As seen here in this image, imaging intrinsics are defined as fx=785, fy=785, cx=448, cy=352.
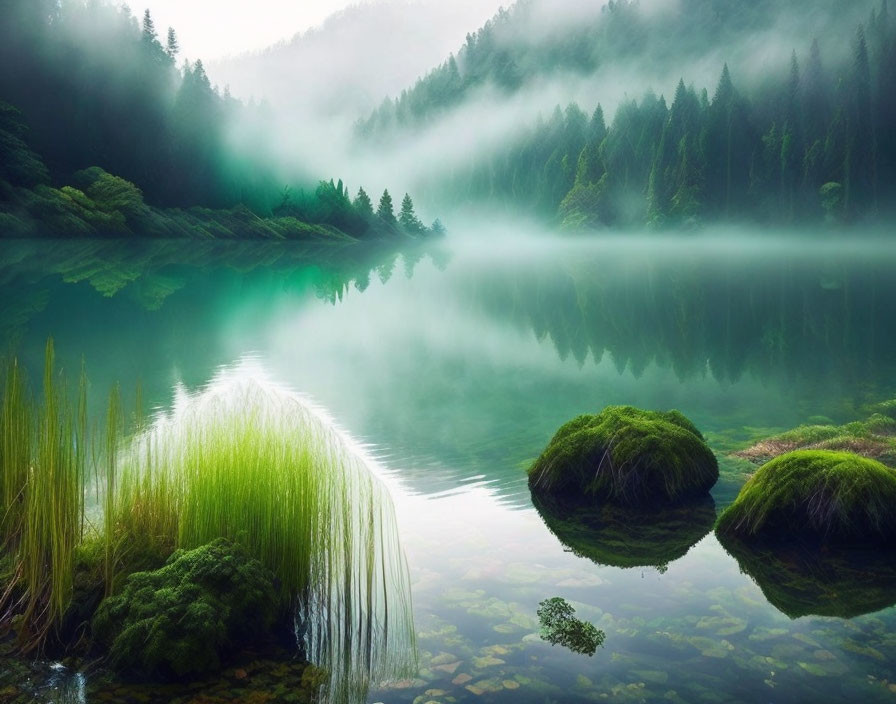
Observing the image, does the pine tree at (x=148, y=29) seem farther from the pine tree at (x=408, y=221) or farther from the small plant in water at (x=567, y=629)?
the small plant in water at (x=567, y=629)

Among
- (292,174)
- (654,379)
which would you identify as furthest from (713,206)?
(654,379)

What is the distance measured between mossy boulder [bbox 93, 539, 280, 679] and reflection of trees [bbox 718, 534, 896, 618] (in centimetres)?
487

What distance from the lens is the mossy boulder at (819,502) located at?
882cm

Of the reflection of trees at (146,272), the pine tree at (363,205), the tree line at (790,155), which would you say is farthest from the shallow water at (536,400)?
the tree line at (790,155)

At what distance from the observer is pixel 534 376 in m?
22.1

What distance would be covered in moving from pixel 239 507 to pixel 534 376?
51.4 ft

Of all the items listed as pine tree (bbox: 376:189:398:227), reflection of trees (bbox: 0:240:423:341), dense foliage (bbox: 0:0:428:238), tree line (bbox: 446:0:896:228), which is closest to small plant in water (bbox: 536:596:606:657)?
reflection of trees (bbox: 0:240:423:341)

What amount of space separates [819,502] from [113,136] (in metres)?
103

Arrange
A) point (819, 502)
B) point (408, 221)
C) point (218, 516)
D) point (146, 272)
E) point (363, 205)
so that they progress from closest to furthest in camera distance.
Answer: point (218, 516) → point (819, 502) → point (146, 272) → point (363, 205) → point (408, 221)

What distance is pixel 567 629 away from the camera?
22.9 feet

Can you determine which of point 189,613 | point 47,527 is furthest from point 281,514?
point 47,527

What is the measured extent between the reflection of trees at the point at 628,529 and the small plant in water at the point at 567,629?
139cm

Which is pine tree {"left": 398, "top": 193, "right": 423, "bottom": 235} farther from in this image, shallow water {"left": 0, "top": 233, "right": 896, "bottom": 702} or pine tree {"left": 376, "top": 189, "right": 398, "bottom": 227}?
shallow water {"left": 0, "top": 233, "right": 896, "bottom": 702}

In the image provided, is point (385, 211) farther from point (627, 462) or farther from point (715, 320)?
point (627, 462)
